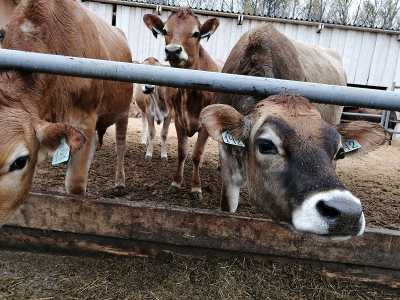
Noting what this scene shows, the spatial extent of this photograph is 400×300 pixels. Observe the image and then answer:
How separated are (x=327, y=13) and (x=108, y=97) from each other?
75.1 ft

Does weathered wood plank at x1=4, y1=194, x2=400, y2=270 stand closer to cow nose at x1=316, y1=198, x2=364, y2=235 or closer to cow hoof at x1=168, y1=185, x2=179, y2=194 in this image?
cow nose at x1=316, y1=198, x2=364, y2=235

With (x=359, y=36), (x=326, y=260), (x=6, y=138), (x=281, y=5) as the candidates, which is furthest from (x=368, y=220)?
(x=281, y=5)

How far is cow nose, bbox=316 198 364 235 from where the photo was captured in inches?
67.0

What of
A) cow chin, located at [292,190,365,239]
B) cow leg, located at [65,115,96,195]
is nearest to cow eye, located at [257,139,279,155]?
cow chin, located at [292,190,365,239]

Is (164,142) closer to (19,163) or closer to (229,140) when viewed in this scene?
(229,140)

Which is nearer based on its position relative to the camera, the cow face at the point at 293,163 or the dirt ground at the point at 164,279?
the cow face at the point at 293,163

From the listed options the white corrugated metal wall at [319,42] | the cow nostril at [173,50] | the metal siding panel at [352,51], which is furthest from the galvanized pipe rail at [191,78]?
the metal siding panel at [352,51]

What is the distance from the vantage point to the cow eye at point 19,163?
199 centimetres

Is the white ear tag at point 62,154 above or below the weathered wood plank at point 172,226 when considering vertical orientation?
above

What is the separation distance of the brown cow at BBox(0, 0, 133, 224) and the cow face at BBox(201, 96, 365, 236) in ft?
3.16

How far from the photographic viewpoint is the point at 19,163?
203cm

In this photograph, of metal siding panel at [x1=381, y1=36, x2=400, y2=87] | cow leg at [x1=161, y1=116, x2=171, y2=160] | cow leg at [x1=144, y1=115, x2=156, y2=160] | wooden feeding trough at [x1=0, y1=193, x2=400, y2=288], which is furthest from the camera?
metal siding panel at [x1=381, y1=36, x2=400, y2=87]

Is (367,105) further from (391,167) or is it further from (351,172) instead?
(391,167)

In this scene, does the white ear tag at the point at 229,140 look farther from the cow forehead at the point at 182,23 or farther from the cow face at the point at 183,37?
the cow forehead at the point at 182,23
